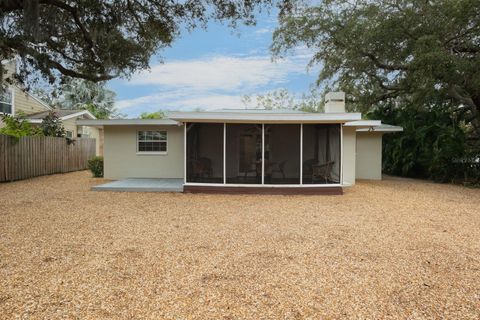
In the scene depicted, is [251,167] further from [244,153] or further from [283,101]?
[283,101]

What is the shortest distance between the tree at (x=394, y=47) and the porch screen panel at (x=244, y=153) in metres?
4.40

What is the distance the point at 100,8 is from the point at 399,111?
14.5 m

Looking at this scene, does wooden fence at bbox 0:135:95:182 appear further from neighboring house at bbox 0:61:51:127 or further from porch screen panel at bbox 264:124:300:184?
porch screen panel at bbox 264:124:300:184

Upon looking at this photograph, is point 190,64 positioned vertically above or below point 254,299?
above

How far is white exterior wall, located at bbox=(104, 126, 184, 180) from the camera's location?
12.8 metres

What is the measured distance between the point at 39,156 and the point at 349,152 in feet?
41.3

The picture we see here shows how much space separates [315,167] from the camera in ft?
34.6

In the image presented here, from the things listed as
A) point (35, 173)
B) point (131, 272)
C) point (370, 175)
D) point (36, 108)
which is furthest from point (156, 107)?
point (131, 272)

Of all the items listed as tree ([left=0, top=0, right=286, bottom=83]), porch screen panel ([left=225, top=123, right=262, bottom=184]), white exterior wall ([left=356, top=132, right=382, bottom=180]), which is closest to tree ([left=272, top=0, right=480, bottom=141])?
white exterior wall ([left=356, top=132, right=382, bottom=180])

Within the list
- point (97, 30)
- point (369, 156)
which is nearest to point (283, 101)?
point (369, 156)

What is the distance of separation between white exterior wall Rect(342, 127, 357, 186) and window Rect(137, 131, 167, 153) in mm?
6738

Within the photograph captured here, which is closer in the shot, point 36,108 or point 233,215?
point 233,215

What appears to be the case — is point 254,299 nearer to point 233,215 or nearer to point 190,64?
point 233,215

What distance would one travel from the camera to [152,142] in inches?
510
